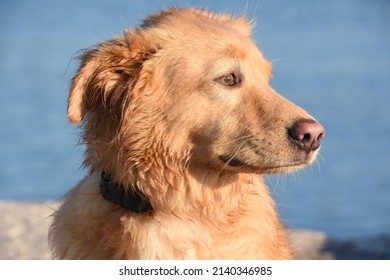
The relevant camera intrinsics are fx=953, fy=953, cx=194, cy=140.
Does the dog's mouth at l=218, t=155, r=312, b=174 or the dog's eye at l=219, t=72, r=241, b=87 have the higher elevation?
the dog's eye at l=219, t=72, r=241, b=87

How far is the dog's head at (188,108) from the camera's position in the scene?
5.38 meters

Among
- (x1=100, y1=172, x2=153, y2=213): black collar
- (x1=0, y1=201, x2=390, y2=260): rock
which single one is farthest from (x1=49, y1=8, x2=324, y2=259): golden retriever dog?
(x1=0, y1=201, x2=390, y2=260): rock

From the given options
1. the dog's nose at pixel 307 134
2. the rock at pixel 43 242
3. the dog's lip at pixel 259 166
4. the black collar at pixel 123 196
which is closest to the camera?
the dog's nose at pixel 307 134

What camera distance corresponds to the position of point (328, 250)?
9.37 m

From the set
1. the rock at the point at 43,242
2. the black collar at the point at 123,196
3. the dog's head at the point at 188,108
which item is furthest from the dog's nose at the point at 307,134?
the rock at the point at 43,242

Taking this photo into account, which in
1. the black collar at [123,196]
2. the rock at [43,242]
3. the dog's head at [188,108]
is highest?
the dog's head at [188,108]

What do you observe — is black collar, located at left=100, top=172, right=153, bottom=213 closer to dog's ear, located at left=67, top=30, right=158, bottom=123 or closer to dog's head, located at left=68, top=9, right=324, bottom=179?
dog's head, located at left=68, top=9, right=324, bottom=179

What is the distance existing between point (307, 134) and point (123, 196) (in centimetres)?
112

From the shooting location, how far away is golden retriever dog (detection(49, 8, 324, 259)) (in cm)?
542

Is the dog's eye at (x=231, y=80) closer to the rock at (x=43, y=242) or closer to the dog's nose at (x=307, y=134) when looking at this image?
the dog's nose at (x=307, y=134)
